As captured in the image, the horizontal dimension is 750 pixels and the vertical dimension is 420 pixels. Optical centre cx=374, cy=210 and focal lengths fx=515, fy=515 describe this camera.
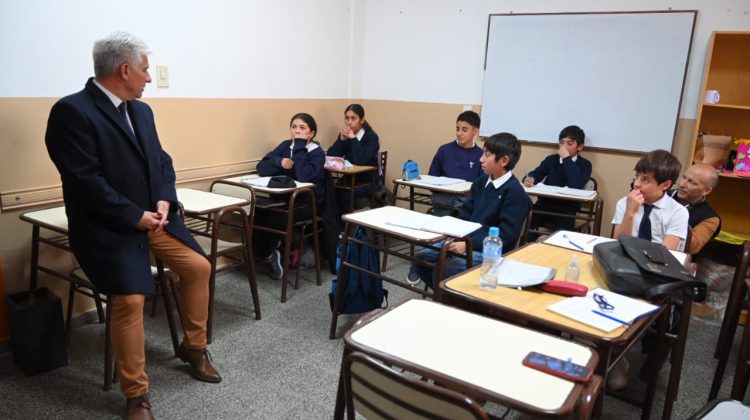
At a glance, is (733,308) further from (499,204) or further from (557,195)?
(557,195)

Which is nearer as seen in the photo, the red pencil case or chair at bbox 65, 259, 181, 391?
the red pencil case

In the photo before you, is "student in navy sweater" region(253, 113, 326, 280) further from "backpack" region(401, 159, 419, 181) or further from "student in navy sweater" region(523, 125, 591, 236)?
"student in navy sweater" region(523, 125, 591, 236)

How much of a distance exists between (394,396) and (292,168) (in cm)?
274

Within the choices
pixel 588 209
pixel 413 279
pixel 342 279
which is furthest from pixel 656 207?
pixel 413 279

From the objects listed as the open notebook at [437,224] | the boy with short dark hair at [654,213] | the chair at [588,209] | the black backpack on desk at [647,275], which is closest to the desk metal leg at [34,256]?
the open notebook at [437,224]

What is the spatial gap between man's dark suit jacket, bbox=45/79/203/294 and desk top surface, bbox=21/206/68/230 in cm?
35

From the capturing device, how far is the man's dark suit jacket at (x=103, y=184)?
1.89 metres

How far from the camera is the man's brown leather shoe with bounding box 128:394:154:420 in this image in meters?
1.98

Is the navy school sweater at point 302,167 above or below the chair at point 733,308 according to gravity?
above

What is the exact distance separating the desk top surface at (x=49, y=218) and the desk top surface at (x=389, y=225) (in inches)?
49.7

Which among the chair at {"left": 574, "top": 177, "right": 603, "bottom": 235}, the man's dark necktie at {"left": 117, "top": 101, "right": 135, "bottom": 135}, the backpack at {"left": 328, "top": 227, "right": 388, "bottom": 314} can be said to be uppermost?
the man's dark necktie at {"left": 117, "top": 101, "right": 135, "bottom": 135}

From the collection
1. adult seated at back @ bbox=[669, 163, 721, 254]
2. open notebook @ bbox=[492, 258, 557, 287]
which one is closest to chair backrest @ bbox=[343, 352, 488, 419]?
open notebook @ bbox=[492, 258, 557, 287]

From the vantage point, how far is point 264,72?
388 centimetres

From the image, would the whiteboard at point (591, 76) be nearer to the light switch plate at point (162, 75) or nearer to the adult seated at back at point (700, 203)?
the adult seated at back at point (700, 203)
